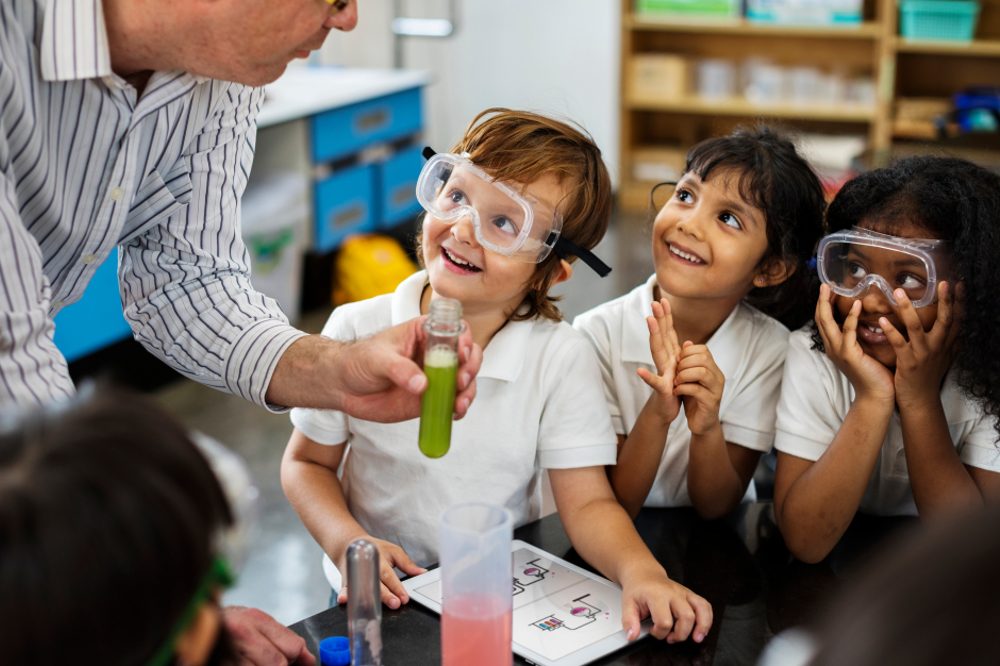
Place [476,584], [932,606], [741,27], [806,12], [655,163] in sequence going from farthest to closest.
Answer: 1. [655,163]
2. [741,27]
3. [806,12]
4. [476,584]
5. [932,606]

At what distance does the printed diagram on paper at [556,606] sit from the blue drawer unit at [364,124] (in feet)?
11.4

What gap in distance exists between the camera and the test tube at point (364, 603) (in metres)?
1.10

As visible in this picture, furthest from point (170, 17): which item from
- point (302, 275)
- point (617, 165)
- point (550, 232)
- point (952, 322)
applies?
point (617, 165)

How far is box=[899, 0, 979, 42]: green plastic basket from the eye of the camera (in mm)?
5559

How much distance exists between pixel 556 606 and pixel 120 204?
0.74m

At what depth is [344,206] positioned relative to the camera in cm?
498

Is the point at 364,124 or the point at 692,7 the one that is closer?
the point at 364,124

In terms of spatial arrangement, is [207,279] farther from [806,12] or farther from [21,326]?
[806,12]

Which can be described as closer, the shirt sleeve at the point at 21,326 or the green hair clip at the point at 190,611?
the green hair clip at the point at 190,611

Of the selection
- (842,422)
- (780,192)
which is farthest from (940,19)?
(842,422)

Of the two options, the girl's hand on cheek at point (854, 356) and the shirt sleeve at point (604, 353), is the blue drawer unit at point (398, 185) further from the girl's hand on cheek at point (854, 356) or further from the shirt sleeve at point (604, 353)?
the girl's hand on cheek at point (854, 356)

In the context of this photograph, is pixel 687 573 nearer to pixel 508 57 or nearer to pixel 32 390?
pixel 32 390

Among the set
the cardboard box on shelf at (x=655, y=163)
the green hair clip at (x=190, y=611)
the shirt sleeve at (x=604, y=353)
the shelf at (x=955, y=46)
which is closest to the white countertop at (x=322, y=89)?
the cardboard box on shelf at (x=655, y=163)

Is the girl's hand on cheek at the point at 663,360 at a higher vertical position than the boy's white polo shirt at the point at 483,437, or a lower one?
higher
